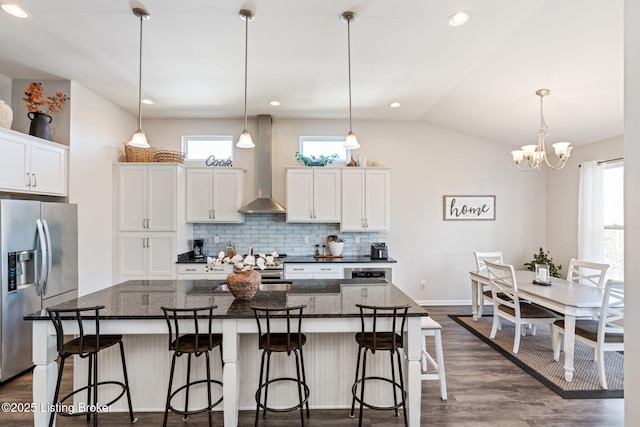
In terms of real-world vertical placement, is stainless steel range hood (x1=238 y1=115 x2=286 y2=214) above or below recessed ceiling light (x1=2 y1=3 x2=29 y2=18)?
below

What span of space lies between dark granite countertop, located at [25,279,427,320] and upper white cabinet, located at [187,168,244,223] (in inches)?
70.0

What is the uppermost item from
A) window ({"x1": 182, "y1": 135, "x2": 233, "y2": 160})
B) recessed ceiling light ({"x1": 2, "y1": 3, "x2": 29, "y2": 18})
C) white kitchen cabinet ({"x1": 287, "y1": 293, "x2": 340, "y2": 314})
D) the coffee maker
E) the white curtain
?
recessed ceiling light ({"x1": 2, "y1": 3, "x2": 29, "y2": 18})

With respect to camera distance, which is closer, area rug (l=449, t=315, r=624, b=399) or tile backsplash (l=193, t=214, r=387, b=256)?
area rug (l=449, t=315, r=624, b=399)

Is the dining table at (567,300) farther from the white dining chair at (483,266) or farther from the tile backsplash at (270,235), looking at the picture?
the tile backsplash at (270,235)

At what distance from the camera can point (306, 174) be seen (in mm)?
4770

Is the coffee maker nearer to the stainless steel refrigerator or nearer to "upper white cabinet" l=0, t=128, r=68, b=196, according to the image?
the stainless steel refrigerator

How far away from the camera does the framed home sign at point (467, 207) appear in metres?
5.34

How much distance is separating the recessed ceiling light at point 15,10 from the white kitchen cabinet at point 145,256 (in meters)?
2.70

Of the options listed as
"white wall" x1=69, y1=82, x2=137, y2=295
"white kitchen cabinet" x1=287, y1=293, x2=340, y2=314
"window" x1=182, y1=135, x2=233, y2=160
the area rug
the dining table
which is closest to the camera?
"white kitchen cabinet" x1=287, y1=293, x2=340, y2=314

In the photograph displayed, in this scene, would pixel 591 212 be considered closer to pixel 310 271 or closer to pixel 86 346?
pixel 310 271

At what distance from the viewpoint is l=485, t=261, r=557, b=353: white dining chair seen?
3418mm

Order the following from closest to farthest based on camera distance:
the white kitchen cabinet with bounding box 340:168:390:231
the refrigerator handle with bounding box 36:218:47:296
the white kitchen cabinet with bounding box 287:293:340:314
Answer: the white kitchen cabinet with bounding box 287:293:340:314, the refrigerator handle with bounding box 36:218:47:296, the white kitchen cabinet with bounding box 340:168:390:231

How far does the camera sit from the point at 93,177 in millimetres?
4000

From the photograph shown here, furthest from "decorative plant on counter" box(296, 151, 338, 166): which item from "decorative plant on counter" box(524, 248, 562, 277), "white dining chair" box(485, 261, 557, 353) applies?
"decorative plant on counter" box(524, 248, 562, 277)
